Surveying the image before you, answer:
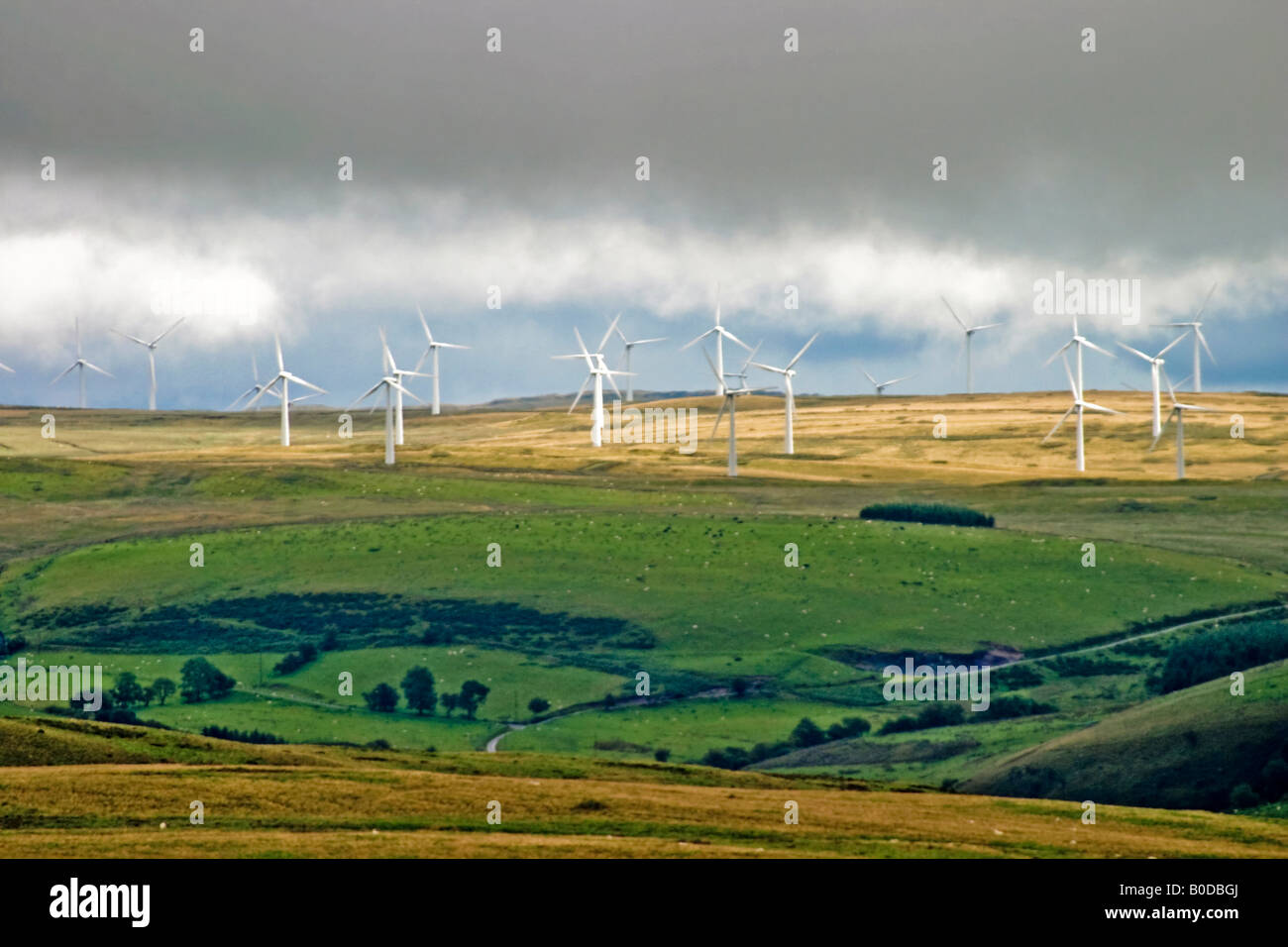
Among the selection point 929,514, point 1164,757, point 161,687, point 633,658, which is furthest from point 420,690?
point 929,514

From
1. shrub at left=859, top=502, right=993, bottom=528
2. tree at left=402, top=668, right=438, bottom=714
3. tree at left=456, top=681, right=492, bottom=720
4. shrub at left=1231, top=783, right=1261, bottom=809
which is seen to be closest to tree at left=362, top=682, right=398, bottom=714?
tree at left=402, top=668, right=438, bottom=714

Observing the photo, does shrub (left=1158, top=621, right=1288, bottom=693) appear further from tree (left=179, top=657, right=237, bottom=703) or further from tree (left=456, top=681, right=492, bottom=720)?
tree (left=179, top=657, right=237, bottom=703)

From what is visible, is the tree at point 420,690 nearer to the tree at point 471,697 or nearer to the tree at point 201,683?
the tree at point 471,697

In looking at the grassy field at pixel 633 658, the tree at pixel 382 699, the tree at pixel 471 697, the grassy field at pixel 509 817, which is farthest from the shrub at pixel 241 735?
the grassy field at pixel 509 817

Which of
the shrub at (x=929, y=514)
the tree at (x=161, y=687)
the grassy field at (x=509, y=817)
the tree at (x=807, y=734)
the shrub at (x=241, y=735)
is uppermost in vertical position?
the shrub at (x=929, y=514)

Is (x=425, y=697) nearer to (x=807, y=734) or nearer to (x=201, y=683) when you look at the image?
(x=201, y=683)
